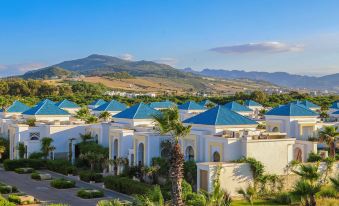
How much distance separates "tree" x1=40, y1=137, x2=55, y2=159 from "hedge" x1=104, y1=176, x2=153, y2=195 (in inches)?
484

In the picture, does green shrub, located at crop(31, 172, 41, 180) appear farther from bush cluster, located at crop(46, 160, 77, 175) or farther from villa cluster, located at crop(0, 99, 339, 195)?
villa cluster, located at crop(0, 99, 339, 195)

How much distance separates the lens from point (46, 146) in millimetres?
47406

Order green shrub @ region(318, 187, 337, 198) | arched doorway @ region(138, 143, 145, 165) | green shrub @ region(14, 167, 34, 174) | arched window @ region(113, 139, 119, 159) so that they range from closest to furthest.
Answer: green shrub @ region(318, 187, 337, 198) < arched doorway @ region(138, 143, 145, 165) < arched window @ region(113, 139, 119, 159) < green shrub @ region(14, 167, 34, 174)

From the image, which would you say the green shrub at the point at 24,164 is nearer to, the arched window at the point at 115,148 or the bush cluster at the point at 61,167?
the bush cluster at the point at 61,167

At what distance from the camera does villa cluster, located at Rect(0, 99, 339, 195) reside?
109 ft

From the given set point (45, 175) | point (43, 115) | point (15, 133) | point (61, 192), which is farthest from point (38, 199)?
point (43, 115)

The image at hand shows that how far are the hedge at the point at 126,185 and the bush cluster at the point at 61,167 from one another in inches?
273

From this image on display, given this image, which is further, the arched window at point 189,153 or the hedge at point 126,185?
the arched window at point 189,153

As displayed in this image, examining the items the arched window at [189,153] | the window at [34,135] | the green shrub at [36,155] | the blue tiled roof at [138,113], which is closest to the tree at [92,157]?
the blue tiled roof at [138,113]

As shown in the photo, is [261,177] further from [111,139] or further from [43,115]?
[43,115]

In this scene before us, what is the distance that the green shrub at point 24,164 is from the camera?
4625 cm

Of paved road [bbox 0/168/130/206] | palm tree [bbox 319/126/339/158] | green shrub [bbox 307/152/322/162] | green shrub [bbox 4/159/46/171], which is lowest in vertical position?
paved road [bbox 0/168/130/206]

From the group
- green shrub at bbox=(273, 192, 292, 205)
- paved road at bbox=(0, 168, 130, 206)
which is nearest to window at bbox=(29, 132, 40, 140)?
paved road at bbox=(0, 168, 130, 206)

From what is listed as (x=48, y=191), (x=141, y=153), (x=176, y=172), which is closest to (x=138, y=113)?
(x=141, y=153)
